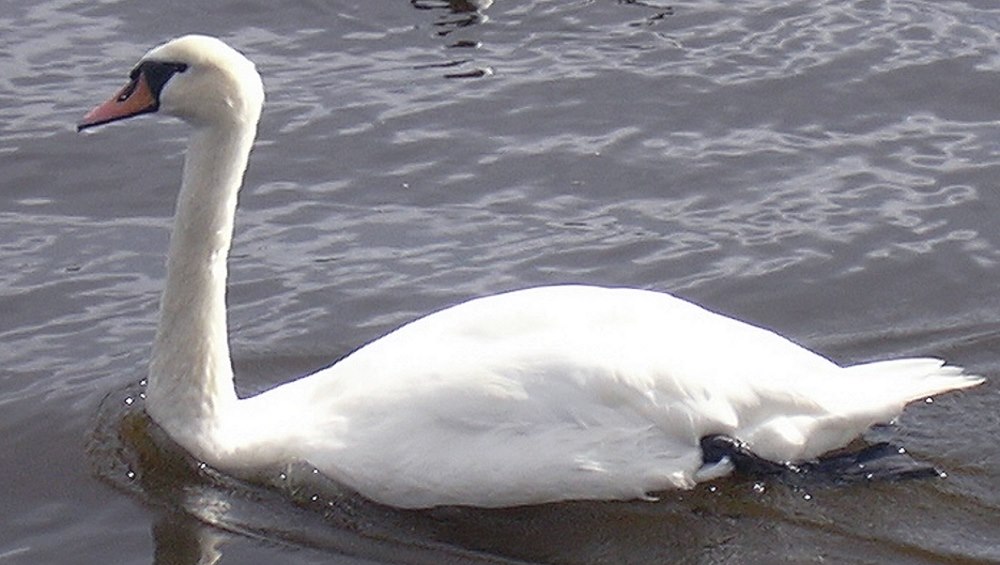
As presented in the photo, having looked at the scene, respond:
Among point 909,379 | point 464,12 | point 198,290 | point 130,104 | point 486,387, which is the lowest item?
point 464,12

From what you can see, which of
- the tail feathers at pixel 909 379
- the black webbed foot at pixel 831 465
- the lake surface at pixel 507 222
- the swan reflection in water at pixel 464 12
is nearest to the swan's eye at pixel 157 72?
the lake surface at pixel 507 222

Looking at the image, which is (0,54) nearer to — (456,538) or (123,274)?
(123,274)

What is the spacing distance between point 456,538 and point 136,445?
1444 millimetres

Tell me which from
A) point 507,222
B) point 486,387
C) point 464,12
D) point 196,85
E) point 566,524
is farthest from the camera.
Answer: point 464,12

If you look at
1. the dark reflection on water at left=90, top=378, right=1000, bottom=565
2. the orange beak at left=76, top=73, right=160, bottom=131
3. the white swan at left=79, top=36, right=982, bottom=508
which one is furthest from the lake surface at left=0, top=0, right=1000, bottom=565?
the orange beak at left=76, top=73, right=160, bottom=131

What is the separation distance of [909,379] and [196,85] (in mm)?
2693

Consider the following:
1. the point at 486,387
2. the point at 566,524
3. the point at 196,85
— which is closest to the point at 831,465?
the point at 566,524

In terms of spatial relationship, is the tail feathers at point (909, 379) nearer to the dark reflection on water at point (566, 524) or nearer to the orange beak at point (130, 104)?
the dark reflection on water at point (566, 524)

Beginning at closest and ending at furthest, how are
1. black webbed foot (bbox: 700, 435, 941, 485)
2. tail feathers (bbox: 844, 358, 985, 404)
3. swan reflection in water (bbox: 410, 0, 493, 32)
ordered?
black webbed foot (bbox: 700, 435, 941, 485)
tail feathers (bbox: 844, 358, 985, 404)
swan reflection in water (bbox: 410, 0, 493, 32)

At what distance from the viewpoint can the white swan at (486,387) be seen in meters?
6.87

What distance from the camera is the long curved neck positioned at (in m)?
7.26

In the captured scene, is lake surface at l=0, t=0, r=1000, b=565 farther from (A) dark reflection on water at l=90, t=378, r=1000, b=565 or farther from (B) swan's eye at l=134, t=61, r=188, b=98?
(B) swan's eye at l=134, t=61, r=188, b=98

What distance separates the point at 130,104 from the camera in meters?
7.31

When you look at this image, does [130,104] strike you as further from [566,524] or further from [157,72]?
[566,524]
